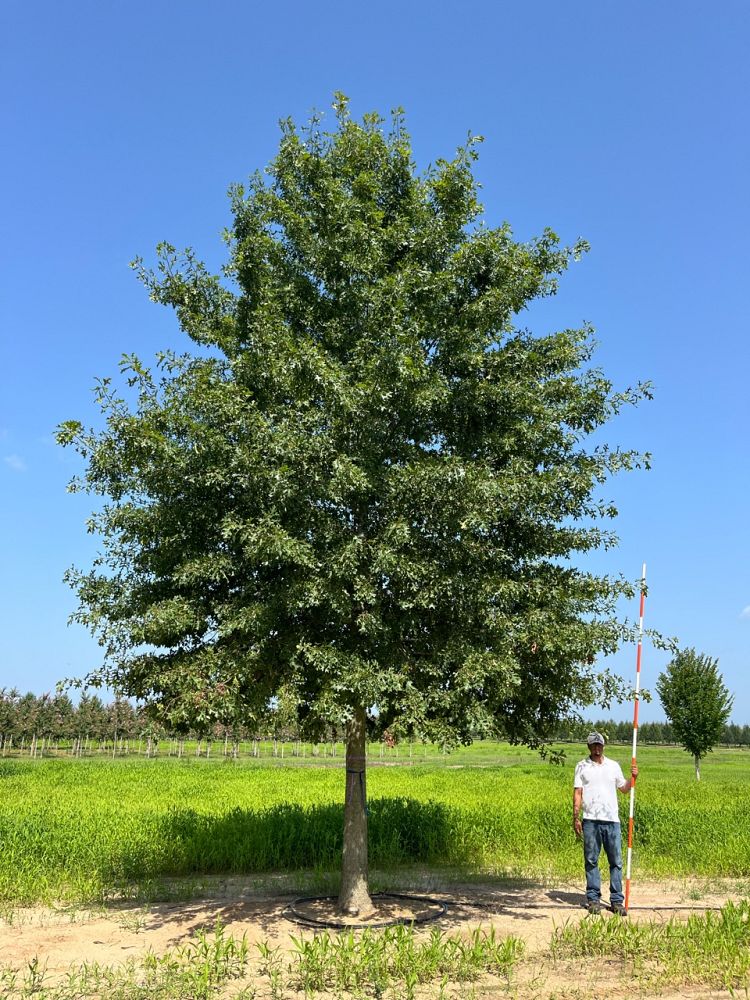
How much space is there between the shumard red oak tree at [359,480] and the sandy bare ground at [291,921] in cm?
160

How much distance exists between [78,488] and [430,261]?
19.7 ft

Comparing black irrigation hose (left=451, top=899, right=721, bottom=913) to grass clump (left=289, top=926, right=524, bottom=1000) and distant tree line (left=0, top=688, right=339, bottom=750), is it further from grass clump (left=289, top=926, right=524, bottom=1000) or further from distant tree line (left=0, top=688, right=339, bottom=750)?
distant tree line (left=0, top=688, right=339, bottom=750)

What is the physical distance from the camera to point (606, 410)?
11.4 meters

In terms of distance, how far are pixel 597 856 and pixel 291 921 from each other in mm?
4539

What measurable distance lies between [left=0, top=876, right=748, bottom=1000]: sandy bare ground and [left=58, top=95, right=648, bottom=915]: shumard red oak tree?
5.25 feet

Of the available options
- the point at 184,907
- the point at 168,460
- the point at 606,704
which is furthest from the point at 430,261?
the point at 184,907

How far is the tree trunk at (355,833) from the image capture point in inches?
429

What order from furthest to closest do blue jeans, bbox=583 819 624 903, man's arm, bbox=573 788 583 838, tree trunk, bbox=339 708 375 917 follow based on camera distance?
1. man's arm, bbox=573 788 583 838
2. blue jeans, bbox=583 819 624 903
3. tree trunk, bbox=339 708 375 917

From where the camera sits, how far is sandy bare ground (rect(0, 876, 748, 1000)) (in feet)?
26.9

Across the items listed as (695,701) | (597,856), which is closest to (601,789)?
(597,856)

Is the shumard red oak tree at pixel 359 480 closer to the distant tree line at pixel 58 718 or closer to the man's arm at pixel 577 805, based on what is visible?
the man's arm at pixel 577 805

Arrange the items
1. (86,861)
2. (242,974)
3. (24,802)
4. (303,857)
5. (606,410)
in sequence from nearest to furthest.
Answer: (242,974), (606,410), (86,861), (303,857), (24,802)

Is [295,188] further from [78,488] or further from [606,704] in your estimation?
[606,704]

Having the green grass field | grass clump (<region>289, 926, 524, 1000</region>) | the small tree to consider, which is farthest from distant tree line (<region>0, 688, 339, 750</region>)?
grass clump (<region>289, 926, 524, 1000</region>)
